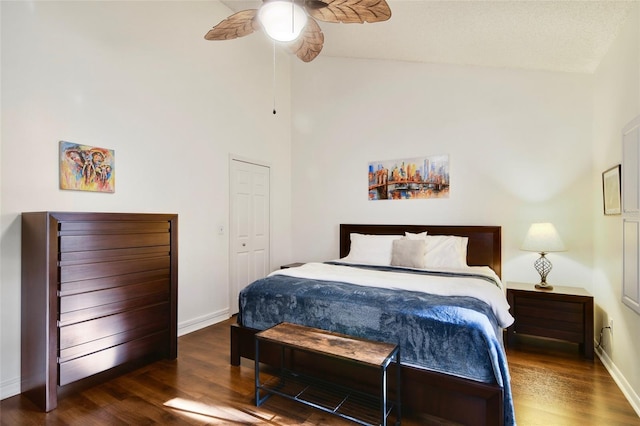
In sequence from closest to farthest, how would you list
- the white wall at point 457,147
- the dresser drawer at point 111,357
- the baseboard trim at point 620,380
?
the baseboard trim at point 620,380 < the dresser drawer at point 111,357 < the white wall at point 457,147

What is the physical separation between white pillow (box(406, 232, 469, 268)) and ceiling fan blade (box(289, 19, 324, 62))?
7.42 ft

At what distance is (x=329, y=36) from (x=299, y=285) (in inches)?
117

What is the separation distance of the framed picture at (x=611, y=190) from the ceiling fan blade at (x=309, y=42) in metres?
2.39

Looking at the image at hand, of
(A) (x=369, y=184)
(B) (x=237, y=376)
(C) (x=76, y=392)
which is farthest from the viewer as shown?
(A) (x=369, y=184)

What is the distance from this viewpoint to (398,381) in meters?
1.88

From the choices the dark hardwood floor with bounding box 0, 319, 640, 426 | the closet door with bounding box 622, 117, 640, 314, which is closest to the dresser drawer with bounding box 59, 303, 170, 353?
the dark hardwood floor with bounding box 0, 319, 640, 426

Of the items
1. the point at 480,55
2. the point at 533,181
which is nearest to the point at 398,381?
the point at 533,181

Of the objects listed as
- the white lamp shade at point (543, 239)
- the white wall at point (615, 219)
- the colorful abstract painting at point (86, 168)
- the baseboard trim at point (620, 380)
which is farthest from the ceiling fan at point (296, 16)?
the baseboard trim at point (620, 380)

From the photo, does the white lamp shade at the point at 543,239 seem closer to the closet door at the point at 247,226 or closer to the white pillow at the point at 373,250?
the white pillow at the point at 373,250

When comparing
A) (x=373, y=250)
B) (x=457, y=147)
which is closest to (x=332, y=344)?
(x=373, y=250)

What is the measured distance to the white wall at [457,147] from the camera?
3.26m

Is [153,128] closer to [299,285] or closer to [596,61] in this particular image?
[299,285]

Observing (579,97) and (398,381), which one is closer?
(398,381)

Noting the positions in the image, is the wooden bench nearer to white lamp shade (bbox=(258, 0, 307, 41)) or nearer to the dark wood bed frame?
the dark wood bed frame
